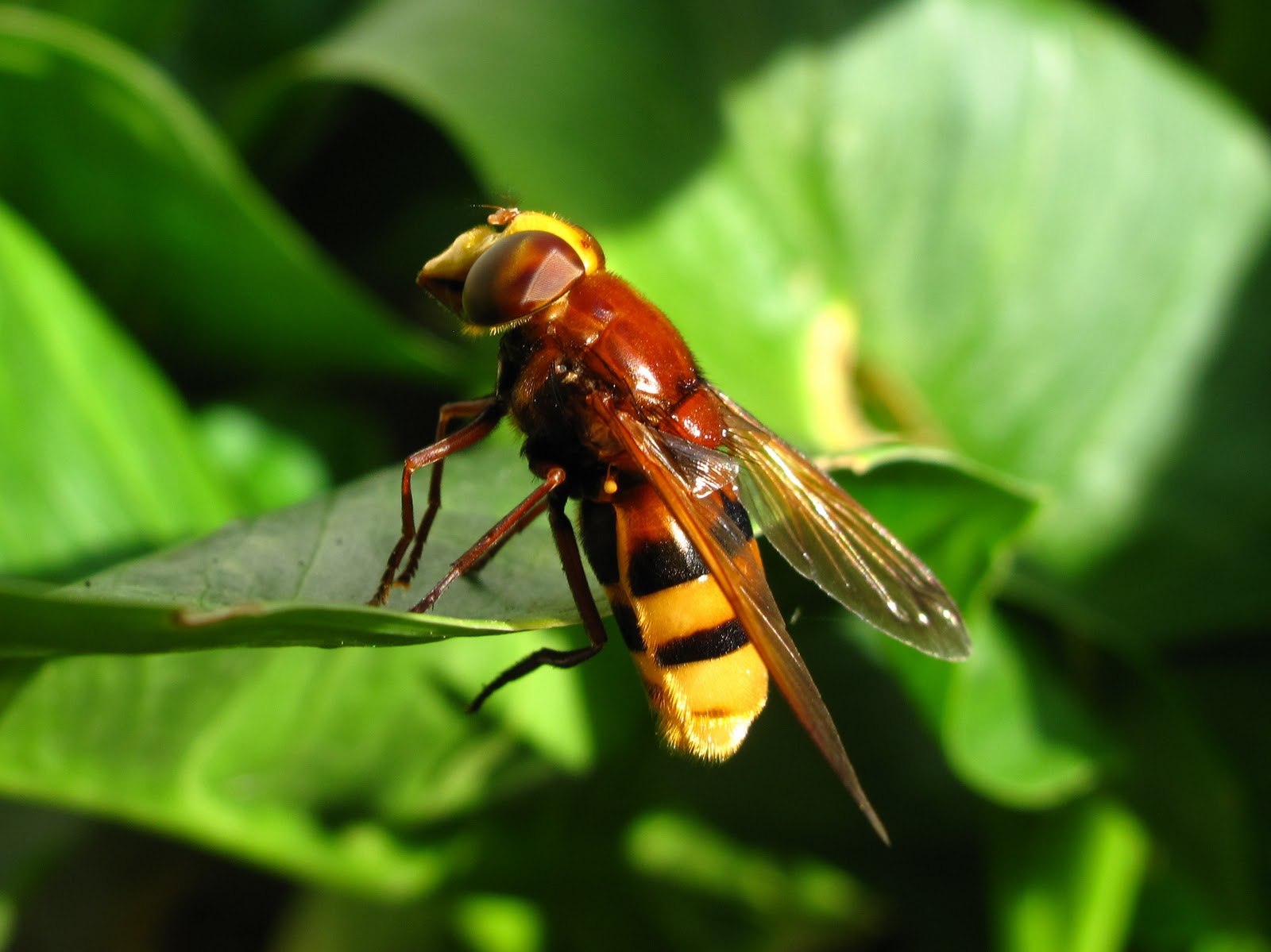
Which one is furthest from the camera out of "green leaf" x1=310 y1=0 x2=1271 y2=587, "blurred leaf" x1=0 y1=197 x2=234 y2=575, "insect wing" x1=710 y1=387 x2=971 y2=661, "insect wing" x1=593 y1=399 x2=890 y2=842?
"green leaf" x1=310 y1=0 x2=1271 y2=587

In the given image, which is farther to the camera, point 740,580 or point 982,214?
point 982,214

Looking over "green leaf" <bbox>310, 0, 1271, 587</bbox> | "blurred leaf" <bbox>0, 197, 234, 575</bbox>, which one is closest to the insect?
"blurred leaf" <bbox>0, 197, 234, 575</bbox>

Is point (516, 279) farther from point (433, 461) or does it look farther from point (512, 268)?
point (433, 461)

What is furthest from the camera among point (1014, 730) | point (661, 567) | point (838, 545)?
point (1014, 730)

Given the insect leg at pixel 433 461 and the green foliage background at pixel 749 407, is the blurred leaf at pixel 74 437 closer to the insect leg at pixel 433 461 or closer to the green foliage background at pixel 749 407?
the green foliage background at pixel 749 407

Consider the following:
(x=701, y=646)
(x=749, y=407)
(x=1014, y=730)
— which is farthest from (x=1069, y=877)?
(x=701, y=646)

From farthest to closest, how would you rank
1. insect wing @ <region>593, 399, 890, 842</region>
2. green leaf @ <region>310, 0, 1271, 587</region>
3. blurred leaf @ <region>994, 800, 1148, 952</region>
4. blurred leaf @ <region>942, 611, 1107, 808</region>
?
green leaf @ <region>310, 0, 1271, 587</region>, blurred leaf @ <region>994, 800, 1148, 952</region>, blurred leaf @ <region>942, 611, 1107, 808</region>, insect wing @ <region>593, 399, 890, 842</region>

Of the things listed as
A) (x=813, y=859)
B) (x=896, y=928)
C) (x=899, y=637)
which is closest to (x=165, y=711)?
(x=899, y=637)

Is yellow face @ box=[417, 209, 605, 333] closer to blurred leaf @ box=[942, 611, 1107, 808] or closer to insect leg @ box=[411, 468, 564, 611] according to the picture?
insect leg @ box=[411, 468, 564, 611]
